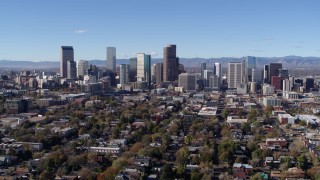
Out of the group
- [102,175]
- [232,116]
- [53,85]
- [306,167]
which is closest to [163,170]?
[102,175]

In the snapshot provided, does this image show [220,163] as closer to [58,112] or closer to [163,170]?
[163,170]

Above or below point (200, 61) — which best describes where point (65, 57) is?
below

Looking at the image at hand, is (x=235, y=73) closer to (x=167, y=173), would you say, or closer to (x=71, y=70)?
(x=71, y=70)

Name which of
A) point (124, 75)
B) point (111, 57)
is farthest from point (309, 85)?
point (111, 57)

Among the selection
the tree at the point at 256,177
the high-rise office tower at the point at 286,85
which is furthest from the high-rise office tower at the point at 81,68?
the tree at the point at 256,177

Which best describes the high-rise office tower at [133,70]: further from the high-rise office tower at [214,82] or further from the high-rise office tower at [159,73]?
the high-rise office tower at [214,82]

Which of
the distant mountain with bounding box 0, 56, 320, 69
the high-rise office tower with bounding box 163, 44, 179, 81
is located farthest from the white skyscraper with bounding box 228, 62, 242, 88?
the distant mountain with bounding box 0, 56, 320, 69

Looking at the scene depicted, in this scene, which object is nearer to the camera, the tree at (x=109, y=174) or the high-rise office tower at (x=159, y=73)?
the tree at (x=109, y=174)
